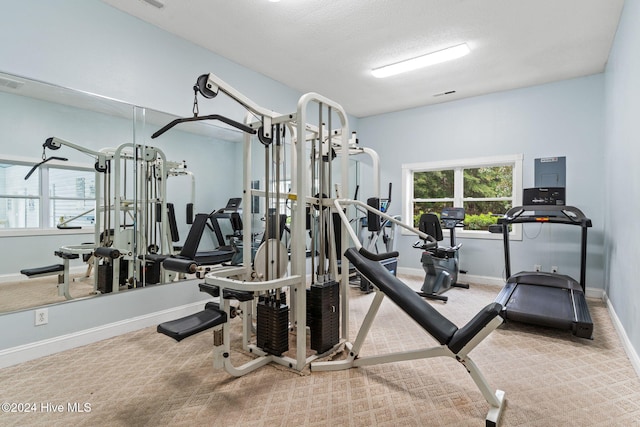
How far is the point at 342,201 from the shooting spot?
2.63m

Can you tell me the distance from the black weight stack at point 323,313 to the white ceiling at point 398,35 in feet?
8.12

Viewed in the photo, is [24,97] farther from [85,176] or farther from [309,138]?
[309,138]

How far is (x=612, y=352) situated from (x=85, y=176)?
15.5ft

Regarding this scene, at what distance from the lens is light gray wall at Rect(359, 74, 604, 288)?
14.4 feet

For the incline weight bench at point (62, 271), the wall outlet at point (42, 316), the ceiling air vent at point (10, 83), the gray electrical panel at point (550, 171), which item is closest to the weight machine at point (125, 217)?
the incline weight bench at point (62, 271)

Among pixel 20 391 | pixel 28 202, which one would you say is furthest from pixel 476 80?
pixel 20 391

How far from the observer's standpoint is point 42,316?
2.56 m

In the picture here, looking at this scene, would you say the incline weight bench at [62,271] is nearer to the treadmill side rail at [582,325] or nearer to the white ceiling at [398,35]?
the white ceiling at [398,35]

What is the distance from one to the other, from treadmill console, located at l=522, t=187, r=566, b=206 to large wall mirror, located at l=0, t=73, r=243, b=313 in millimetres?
3986

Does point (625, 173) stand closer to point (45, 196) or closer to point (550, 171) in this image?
point (550, 171)

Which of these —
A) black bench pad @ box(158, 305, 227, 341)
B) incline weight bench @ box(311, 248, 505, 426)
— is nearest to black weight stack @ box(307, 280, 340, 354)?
incline weight bench @ box(311, 248, 505, 426)

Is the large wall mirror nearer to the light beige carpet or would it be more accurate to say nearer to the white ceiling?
the light beige carpet

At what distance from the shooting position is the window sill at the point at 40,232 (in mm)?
2473

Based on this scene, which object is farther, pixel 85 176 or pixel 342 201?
pixel 85 176
